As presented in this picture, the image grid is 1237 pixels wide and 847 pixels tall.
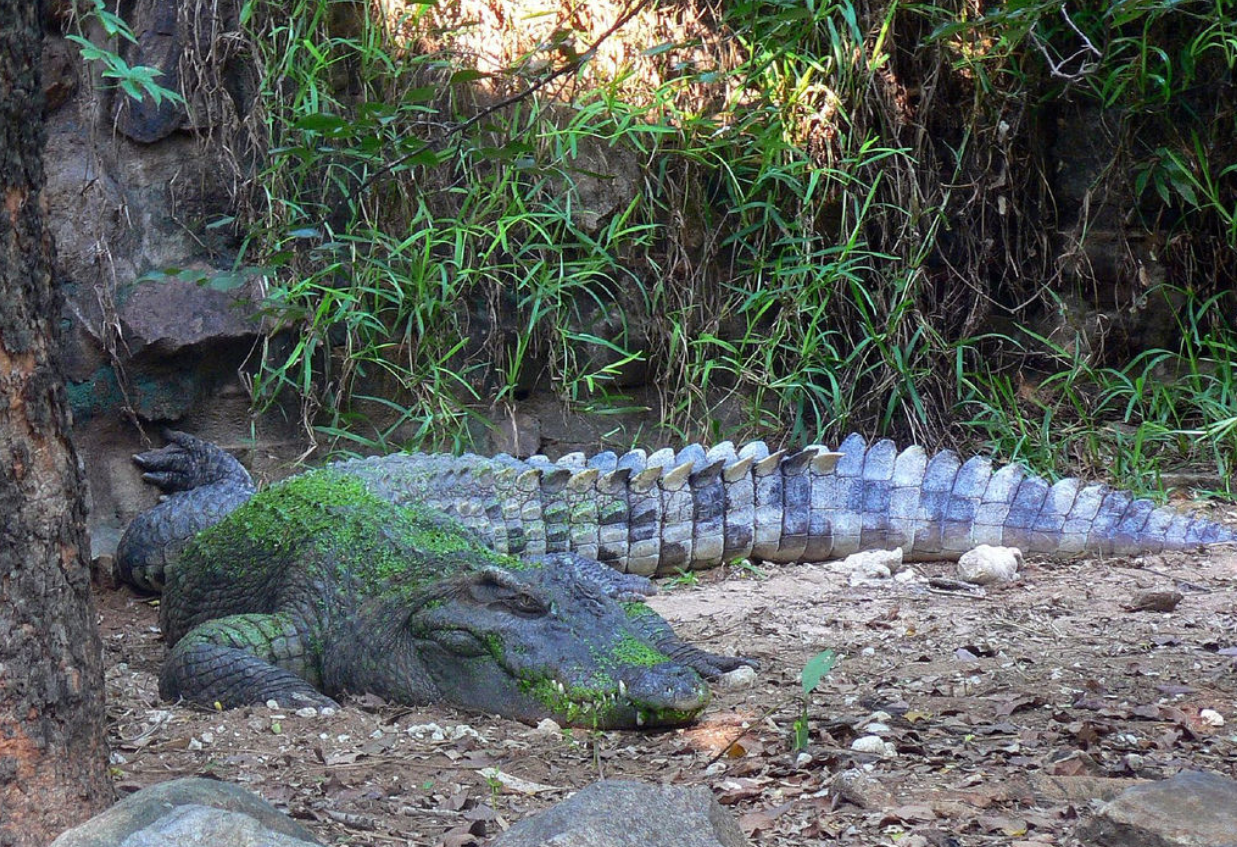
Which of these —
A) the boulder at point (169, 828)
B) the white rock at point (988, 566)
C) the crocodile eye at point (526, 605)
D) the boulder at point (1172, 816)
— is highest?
the boulder at point (169, 828)

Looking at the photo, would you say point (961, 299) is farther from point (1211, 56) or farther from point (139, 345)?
point (139, 345)

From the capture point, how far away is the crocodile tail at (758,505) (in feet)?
15.4

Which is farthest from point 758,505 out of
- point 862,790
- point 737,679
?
point 862,790

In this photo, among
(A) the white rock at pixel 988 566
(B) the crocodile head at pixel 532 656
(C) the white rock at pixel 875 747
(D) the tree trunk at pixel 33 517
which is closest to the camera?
(D) the tree trunk at pixel 33 517

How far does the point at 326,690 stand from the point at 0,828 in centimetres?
161

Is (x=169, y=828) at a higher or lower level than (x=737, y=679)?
higher

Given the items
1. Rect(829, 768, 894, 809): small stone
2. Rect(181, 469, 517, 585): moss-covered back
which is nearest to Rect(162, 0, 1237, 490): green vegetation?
Rect(181, 469, 517, 585): moss-covered back

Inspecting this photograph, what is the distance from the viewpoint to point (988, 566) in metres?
4.35

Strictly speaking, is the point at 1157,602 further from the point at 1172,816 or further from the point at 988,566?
the point at 1172,816

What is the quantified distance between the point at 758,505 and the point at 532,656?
2081 millimetres

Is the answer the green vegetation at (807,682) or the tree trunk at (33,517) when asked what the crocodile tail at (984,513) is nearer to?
the green vegetation at (807,682)

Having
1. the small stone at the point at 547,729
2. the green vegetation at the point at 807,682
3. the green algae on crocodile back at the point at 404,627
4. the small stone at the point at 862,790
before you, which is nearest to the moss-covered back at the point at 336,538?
the green algae on crocodile back at the point at 404,627

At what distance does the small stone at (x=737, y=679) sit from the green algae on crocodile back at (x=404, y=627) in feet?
0.13

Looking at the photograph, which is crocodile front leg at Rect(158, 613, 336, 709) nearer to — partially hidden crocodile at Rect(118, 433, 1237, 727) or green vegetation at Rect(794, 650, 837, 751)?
partially hidden crocodile at Rect(118, 433, 1237, 727)
